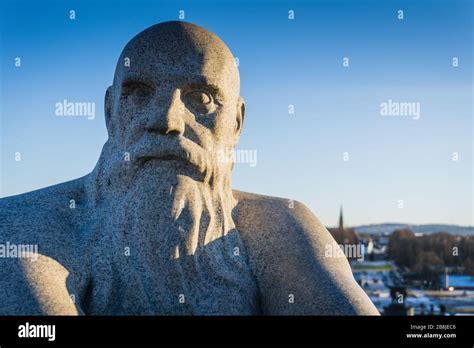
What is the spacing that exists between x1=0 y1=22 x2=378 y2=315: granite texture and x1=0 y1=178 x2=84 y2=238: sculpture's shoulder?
12mm

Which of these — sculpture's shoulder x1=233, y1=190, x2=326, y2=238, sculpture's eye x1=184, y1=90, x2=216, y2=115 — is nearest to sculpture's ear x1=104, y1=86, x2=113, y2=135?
sculpture's eye x1=184, y1=90, x2=216, y2=115

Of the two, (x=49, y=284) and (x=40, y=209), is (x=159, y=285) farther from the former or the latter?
(x=40, y=209)

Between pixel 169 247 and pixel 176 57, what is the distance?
5.68ft

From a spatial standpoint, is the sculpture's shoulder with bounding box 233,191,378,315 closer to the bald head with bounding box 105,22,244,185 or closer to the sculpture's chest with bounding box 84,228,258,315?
the sculpture's chest with bounding box 84,228,258,315

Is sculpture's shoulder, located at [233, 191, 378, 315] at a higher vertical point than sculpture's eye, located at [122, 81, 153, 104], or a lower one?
lower

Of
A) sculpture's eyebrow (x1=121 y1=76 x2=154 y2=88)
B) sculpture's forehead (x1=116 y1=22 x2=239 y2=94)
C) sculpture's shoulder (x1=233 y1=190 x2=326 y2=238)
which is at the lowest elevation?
sculpture's shoulder (x1=233 y1=190 x2=326 y2=238)

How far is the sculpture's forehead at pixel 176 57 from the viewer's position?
317 inches

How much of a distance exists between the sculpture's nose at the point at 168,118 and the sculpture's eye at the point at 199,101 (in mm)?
163

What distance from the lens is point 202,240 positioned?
800 centimetres

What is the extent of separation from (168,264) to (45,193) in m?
1.53

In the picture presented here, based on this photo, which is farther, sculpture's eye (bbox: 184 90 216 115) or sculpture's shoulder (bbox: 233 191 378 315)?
sculpture's eye (bbox: 184 90 216 115)

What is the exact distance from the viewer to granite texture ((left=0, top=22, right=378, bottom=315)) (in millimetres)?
7758

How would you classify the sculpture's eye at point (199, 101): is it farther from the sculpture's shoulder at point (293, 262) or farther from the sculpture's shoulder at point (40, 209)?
the sculpture's shoulder at point (40, 209)

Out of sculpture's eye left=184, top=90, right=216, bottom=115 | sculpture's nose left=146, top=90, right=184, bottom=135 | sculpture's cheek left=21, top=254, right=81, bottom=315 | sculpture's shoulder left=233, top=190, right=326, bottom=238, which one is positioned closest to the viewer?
sculpture's cheek left=21, top=254, right=81, bottom=315
